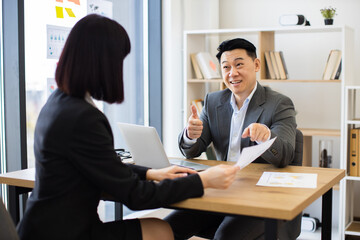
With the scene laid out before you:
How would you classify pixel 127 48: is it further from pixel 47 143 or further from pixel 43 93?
pixel 43 93

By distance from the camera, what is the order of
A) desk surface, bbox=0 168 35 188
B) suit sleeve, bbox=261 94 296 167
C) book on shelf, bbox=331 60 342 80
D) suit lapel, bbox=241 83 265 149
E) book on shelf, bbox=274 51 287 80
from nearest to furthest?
desk surface, bbox=0 168 35 188 → suit sleeve, bbox=261 94 296 167 → suit lapel, bbox=241 83 265 149 → book on shelf, bbox=331 60 342 80 → book on shelf, bbox=274 51 287 80

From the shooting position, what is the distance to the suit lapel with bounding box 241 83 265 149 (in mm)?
2506

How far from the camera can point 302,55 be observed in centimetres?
417

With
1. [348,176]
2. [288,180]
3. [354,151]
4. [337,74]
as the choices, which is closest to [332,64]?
[337,74]

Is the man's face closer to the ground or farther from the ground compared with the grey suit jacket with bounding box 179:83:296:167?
farther from the ground

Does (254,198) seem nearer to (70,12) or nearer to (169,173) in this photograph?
(169,173)

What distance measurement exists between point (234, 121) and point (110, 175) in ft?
3.77

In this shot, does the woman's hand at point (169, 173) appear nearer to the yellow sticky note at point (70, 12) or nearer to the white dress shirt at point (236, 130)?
the white dress shirt at point (236, 130)

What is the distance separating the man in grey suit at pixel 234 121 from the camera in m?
2.25

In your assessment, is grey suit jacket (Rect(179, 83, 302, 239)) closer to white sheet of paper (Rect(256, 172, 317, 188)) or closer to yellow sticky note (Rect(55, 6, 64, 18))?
white sheet of paper (Rect(256, 172, 317, 188))

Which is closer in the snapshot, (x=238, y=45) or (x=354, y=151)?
(x=238, y=45)

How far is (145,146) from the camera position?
6.77 ft

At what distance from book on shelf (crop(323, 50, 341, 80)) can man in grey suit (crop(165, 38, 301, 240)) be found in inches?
49.4

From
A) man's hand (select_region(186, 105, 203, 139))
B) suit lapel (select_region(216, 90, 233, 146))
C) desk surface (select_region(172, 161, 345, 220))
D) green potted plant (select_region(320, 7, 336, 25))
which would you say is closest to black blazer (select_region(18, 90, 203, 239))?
desk surface (select_region(172, 161, 345, 220))
